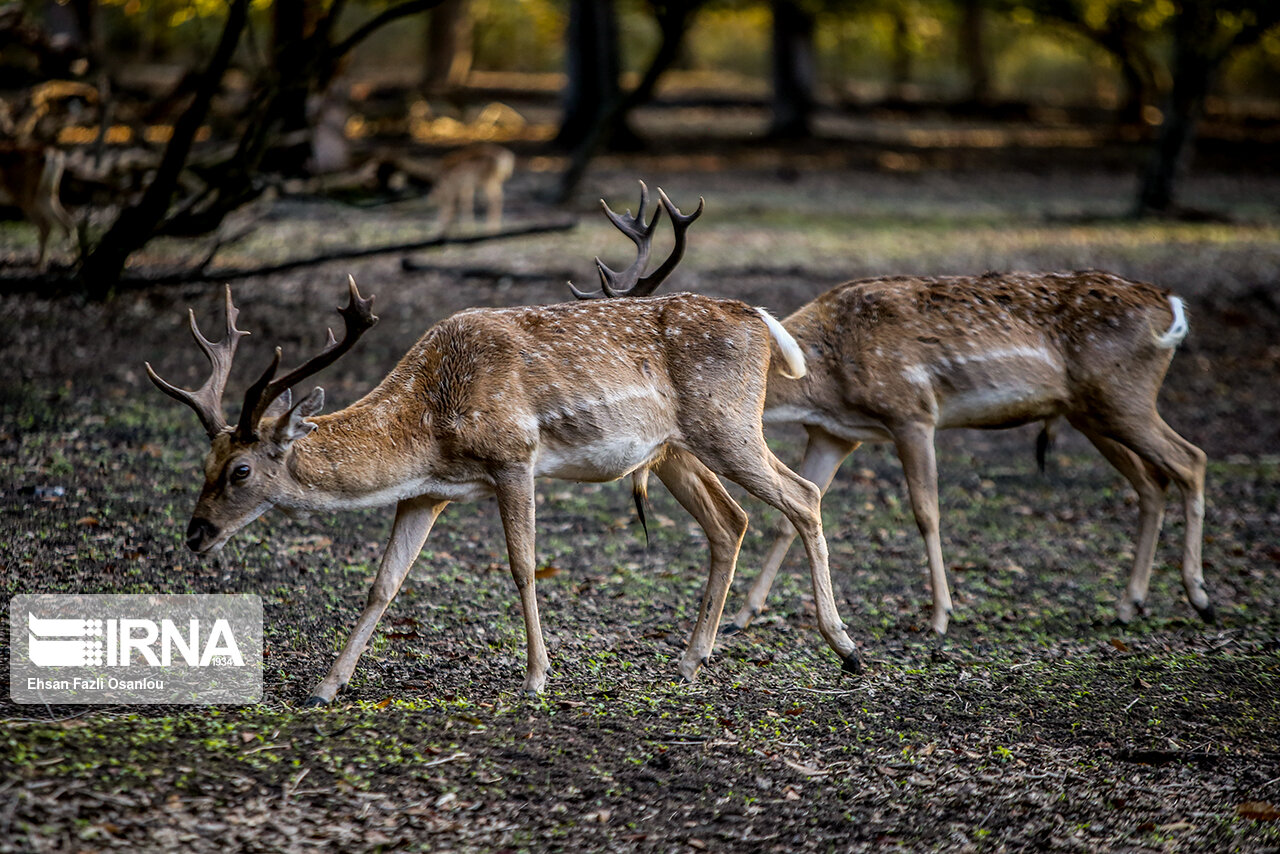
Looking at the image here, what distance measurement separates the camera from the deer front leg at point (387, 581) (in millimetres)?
4797

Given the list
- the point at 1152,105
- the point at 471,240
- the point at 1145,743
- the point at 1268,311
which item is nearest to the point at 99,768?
the point at 1145,743

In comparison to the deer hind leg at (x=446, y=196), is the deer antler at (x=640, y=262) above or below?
above

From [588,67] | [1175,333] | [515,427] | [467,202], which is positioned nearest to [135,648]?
[515,427]

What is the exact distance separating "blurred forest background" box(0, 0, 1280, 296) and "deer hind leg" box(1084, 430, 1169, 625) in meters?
5.02

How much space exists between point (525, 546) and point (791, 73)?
22.0m

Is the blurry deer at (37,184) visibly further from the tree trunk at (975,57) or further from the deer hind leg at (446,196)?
the tree trunk at (975,57)

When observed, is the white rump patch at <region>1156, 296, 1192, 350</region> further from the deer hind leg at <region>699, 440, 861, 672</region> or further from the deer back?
the deer hind leg at <region>699, 440, 861, 672</region>

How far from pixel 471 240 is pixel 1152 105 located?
90.3 feet

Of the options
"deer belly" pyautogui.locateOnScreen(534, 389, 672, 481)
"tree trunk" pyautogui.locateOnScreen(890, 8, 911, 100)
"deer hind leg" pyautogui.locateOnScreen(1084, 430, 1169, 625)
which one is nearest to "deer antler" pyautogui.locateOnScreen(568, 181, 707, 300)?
"deer belly" pyautogui.locateOnScreen(534, 389, 672, 481)

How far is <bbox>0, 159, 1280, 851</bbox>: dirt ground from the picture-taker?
3.96 meters

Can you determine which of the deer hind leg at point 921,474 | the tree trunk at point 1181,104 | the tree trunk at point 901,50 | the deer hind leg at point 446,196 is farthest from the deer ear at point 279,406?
the tree trunk at point 901,50

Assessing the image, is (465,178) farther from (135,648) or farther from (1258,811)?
(1258,811)

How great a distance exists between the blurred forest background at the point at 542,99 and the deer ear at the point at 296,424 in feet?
13.8

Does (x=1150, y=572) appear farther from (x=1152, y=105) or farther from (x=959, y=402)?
(x=1152, y=105)
